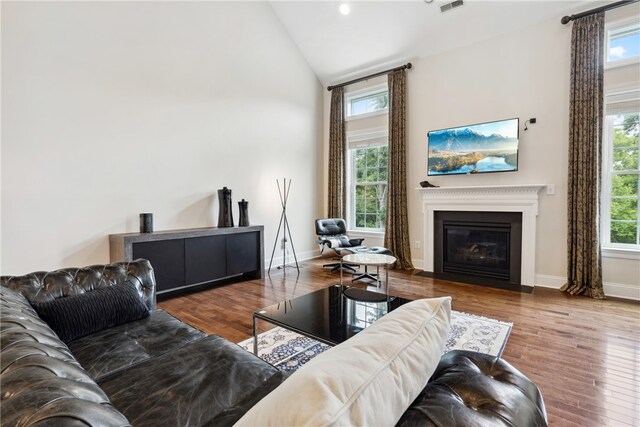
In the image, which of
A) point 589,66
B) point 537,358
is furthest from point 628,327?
point 589,66

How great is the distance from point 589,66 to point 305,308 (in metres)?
4.31

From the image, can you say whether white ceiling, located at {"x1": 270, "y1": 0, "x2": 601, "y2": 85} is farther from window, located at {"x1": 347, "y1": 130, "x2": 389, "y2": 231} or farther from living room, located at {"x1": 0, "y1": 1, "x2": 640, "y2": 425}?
window, located at {"x1": 347, "y1": 130, "x2": 389, "y2": 231}

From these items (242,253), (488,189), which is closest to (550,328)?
(488,189)

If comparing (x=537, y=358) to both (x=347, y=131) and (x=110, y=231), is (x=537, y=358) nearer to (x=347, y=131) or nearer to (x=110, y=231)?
(x=110, y=231)

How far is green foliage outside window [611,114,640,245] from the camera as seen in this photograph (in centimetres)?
363

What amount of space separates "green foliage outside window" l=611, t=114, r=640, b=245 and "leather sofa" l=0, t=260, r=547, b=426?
3.98 m

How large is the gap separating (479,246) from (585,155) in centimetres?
166

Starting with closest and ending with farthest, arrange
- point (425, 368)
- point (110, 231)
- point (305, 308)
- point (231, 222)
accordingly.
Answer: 1. point (425, 368)
2. point (305, 308)
3. point (110, 231)
4. point (231, 222)

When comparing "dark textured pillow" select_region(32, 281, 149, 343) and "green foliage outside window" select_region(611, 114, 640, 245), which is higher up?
"green foliage outside window" select_region(611, 114, 640, 245)

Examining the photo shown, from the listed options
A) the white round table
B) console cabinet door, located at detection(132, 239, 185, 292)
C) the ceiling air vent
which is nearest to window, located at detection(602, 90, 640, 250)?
the ceiling air vent

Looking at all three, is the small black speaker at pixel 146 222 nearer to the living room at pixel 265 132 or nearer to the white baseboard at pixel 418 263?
the living room at pixel 265 132

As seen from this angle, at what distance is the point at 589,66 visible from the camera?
3.65 meters

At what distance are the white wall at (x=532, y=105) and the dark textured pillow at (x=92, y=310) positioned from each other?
4.40 meters

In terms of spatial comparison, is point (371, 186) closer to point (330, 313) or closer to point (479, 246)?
point (479, 246)
